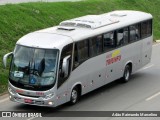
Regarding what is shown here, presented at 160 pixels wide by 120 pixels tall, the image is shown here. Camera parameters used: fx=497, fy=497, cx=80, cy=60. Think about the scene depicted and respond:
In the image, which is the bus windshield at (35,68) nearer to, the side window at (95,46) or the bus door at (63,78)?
the bus door at (63,78)

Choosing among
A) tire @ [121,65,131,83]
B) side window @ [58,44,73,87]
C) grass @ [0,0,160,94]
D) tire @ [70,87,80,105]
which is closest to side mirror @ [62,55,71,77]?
side window @ [58,44,73,87]

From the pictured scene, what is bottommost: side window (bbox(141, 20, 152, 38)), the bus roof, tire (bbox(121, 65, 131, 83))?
tire (bbox(121, 65, 131, 83))

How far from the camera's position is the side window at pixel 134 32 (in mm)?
22955

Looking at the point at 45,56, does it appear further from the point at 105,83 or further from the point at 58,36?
the point at 105,83

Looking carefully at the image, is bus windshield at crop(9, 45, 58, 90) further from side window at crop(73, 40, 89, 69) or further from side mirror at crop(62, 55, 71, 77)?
side window at crop(73, 40, 89, 69)

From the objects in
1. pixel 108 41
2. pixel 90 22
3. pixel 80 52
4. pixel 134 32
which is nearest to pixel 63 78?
pixel 80 52

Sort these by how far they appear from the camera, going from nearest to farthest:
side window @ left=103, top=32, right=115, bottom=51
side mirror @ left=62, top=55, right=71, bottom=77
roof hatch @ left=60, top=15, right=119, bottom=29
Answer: side mirror @ left=62, top=55, right=71, bottom=77 → roof hatch @ left=60, top=15, right=119, bottom=29 → side window @ left=103, top=32, right=115, bottom=51

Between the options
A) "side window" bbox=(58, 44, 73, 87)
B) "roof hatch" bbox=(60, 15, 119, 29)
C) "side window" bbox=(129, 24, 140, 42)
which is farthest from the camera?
"side window" bbox=(129, 24, 140, 42)

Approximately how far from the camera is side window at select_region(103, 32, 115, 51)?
20.8m

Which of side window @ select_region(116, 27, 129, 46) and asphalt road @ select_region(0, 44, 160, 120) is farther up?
side window @ select_region(116, 27, 129, 46)

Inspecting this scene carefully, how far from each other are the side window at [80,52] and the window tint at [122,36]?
2870mm

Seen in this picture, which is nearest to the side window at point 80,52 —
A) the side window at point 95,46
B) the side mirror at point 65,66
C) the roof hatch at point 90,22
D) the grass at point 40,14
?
the side window at point 95,46

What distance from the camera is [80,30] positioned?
19.7 m

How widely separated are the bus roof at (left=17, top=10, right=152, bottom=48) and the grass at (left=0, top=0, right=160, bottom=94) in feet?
11.5
